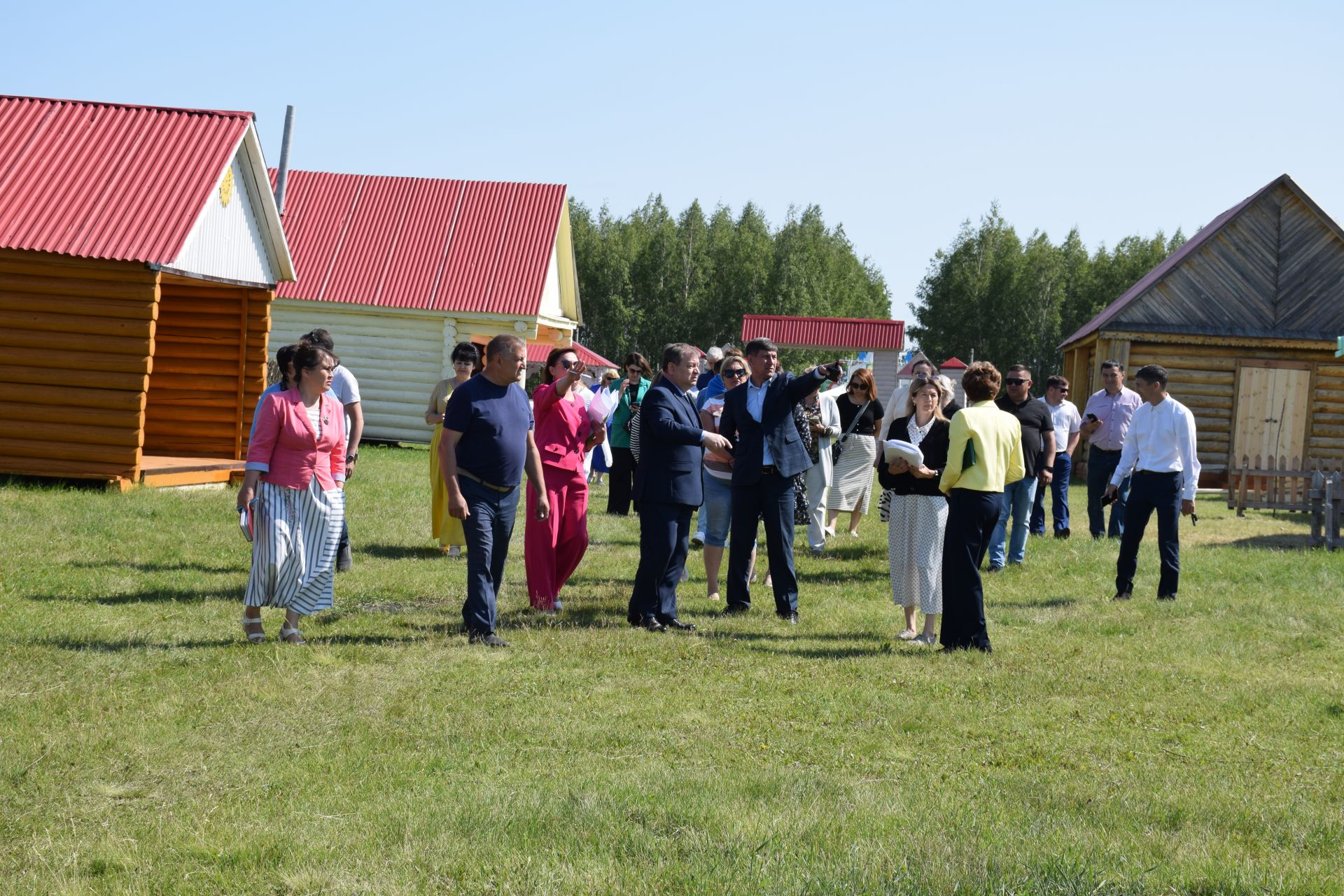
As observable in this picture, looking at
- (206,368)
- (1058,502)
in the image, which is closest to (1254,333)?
(1058,502)

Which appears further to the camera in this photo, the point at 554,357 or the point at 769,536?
the point at 554,357

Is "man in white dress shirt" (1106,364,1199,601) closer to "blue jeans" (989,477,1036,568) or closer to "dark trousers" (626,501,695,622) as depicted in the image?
"blue jeans" (989,477,1036,568)

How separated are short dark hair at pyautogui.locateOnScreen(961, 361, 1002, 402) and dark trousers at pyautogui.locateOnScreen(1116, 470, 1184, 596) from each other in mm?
2834

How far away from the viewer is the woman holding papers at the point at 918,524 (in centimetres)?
835

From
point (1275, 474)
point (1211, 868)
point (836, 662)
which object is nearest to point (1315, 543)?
point (1275, 474)

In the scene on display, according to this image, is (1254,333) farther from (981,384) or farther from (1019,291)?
(1019,291)

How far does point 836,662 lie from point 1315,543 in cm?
962

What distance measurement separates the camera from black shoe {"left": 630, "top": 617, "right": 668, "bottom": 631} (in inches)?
336

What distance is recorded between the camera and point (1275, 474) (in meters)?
17.8

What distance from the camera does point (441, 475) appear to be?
10609 millimetres

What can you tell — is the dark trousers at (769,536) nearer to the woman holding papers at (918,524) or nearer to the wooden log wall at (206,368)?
the woman holding papers at (918,524)

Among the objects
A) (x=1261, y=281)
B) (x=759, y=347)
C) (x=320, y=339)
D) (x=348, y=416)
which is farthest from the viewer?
(x=1261, y=281)

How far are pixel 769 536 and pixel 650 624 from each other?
1.16m

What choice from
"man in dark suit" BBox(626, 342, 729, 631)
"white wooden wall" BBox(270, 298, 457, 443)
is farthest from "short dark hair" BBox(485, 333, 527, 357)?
"white wooden wall" BBox(270, 298, 457, 443)
